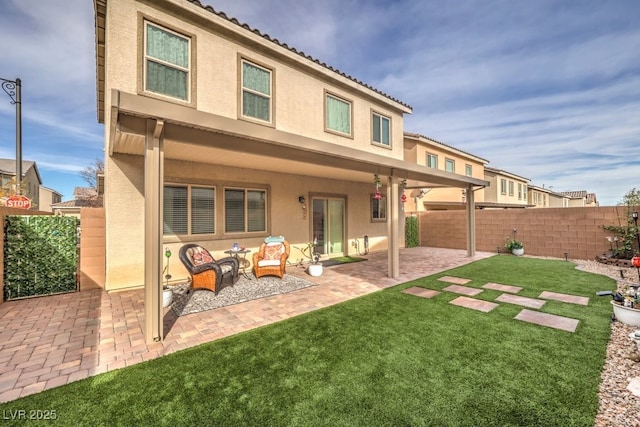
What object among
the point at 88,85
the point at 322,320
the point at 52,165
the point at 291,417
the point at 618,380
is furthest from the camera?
the point at 52,165

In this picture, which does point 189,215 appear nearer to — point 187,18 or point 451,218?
point 187,18

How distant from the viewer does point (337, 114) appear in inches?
406

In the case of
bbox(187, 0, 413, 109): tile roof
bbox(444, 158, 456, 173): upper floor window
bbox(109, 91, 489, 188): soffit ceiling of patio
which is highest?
bbox(187, 0, 413, 109): tile roof

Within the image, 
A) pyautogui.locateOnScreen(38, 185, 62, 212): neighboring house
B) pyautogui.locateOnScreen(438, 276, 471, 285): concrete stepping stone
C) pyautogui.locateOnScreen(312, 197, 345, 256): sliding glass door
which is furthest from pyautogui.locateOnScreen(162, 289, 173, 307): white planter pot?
pyautogui.locateOnScreen(38, 185, 62, 212): neighboring house

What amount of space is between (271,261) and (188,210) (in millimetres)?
2661

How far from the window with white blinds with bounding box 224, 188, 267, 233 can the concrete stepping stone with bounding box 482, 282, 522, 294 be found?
659 centimetres

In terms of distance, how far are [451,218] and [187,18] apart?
1397cm

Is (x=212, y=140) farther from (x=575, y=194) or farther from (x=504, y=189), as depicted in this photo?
(x=575, y=194)

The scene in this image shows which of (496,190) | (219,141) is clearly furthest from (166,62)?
(496,190)

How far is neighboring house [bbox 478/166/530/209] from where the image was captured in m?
24.0

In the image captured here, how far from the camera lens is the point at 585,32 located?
957 cm

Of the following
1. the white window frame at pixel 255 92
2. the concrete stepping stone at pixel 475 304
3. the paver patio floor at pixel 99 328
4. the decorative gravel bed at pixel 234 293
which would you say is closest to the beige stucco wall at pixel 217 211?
the paver patio floor at pixel 99 328

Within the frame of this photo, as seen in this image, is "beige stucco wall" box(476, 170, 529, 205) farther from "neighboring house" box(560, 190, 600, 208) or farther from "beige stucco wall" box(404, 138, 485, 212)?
"neighboring house" box(560, 190, 600, 208)

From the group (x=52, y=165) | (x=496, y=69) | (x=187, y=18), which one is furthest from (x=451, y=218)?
(x=52, y=165)
